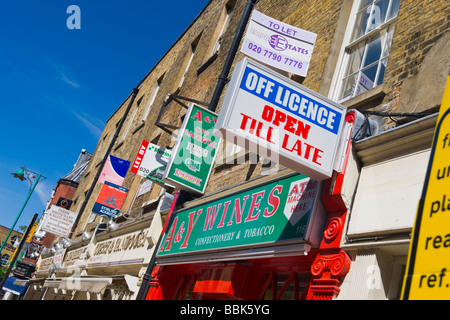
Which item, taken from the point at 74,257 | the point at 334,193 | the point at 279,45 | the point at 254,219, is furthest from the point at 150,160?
the point at 74,257

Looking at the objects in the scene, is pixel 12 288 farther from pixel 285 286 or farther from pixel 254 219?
pixel 285 286

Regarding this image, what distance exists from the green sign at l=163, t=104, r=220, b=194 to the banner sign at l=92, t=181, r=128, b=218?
569 cm

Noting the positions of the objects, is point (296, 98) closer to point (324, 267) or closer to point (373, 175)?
point (373, 175)

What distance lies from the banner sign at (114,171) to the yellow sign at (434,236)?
12470 millimetres

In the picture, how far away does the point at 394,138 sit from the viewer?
13.4ft

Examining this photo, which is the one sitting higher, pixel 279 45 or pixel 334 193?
pixel 279 45

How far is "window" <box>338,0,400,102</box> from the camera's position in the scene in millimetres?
5730

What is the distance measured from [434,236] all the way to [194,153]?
6475 mm

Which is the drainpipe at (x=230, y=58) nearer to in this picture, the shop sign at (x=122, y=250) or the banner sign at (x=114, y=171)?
the shop sign at (x=122, y=250)

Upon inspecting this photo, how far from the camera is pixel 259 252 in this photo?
5168mm

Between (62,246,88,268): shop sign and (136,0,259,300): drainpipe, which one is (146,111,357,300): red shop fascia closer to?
(136,0,259,300): drainpipe

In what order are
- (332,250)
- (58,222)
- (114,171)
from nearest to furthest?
1. (332,250)
2. (114,171)
3. (58,222)

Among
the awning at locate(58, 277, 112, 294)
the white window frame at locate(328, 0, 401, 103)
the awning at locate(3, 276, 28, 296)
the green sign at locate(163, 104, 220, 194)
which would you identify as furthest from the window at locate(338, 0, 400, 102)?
the awning at locate(3, 276, 28, 296)

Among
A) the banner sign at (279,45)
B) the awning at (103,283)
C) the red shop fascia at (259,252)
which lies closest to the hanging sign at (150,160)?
the red shop fascia at (259,252)
